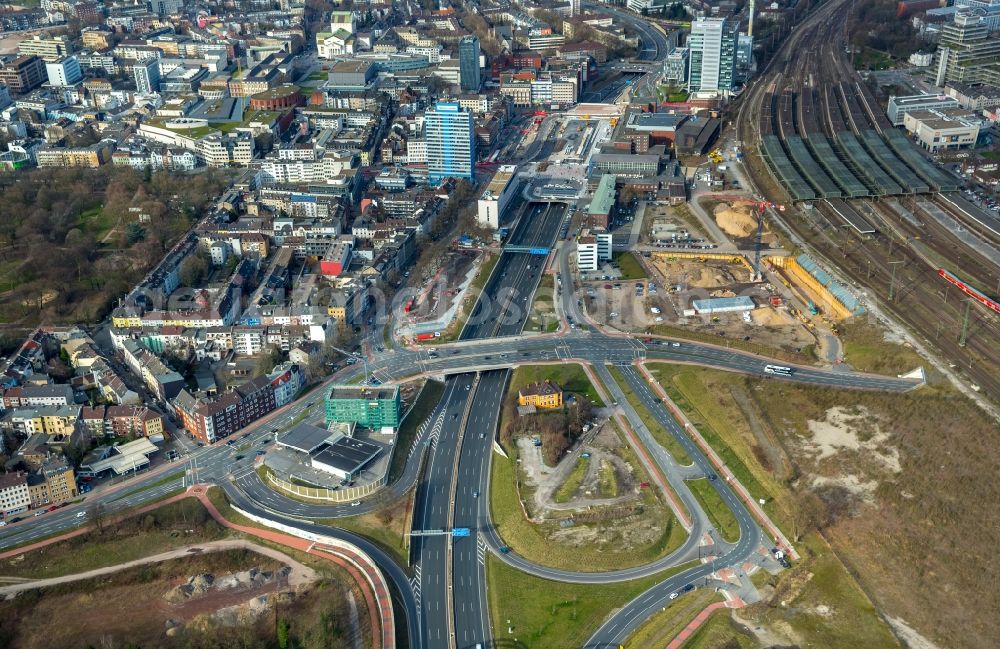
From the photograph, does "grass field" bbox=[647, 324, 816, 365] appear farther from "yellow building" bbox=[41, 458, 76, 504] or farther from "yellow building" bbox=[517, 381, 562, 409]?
"yellow building" bbox=[41, 458, 76, 504]

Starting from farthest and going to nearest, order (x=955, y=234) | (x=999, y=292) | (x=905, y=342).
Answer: (x=955, y=234), (x=999, y=292), (x=905, y=342)

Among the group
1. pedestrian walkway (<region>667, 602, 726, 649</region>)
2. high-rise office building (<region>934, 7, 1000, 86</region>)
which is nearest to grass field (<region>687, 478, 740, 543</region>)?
pedestrian walkway (<region>667, 602, 726, 649</region>)

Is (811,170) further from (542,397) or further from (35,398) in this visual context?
(35,398)

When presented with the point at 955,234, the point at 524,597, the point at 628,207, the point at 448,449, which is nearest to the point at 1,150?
the point at 628,207

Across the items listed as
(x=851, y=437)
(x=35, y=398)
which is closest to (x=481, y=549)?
(x=851, y=437)

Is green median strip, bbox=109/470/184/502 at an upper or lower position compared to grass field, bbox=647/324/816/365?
lower

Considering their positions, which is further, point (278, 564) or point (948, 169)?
point (948, 169)

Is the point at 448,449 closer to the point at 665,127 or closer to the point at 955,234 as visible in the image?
the point at 955,234
